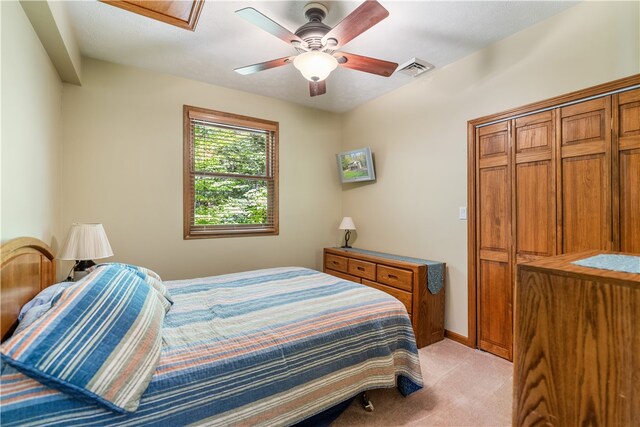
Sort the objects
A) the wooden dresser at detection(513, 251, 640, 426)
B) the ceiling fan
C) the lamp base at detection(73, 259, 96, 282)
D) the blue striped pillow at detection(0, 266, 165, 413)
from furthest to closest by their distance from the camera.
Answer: the lamp base at detection(73, 259, 96, 282)
the ceiling fan
the blue striped pillow at detection(0, 266, 165, 413)
the wooden dresser at detection(513, 251, 640, 426)

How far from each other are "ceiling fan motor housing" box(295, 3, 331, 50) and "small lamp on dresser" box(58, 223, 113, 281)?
2057 mm

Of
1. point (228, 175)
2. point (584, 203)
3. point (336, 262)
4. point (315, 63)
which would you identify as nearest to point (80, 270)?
point (228, 175)

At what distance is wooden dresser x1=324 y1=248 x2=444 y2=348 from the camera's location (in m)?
2.66

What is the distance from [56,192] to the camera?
241cm

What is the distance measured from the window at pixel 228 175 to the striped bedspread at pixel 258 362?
1241 millimetres

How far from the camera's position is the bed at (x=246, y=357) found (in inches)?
39.8

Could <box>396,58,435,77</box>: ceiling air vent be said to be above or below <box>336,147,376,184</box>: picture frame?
above

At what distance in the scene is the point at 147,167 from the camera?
2908mm

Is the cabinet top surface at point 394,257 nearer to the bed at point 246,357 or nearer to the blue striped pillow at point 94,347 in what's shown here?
the bed at point 246,357

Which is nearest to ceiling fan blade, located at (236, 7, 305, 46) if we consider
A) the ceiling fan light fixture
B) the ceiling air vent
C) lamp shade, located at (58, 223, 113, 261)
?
the ceiling fan light fixture

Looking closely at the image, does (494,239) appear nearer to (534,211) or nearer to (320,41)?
(534,211)

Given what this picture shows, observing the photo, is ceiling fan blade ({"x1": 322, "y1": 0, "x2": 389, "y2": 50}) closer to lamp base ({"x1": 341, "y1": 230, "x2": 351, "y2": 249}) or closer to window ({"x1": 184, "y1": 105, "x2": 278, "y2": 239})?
window ({"x1": 184, "y1": 105, "x2": 278, "y2": 239})

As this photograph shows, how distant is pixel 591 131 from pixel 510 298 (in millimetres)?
1378

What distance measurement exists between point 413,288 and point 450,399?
0.93 meters
